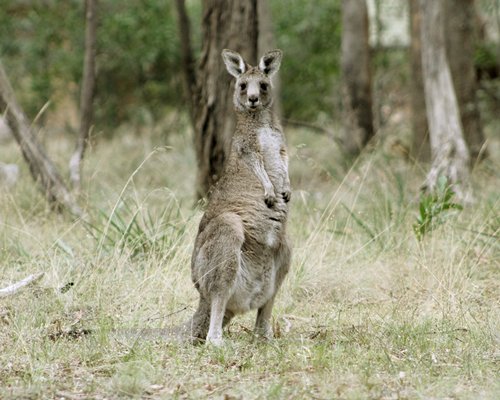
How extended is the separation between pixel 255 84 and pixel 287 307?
1699 millimetres

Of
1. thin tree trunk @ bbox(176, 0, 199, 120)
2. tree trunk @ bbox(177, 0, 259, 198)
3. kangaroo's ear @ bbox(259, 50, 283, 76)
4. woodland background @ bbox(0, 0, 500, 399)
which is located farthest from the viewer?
thin tree trunk @ bbox(176, 0, 199, 120)

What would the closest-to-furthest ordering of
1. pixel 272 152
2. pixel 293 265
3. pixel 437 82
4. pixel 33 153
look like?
pixel 272 152 → pixel 293 265 → pixel 33 153 → pixel 437 82

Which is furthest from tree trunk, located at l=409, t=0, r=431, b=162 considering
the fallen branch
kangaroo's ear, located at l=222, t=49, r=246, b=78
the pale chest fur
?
the fallen branch

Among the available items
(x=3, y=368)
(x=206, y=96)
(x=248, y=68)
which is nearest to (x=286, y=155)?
(x=248, y=68)

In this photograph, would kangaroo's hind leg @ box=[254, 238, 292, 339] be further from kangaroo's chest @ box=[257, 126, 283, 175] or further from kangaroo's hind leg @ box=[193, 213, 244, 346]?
kangaroo's chest @ box=[257, 126, 283, 175]

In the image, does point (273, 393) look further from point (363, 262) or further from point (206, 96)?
point (206, 96)

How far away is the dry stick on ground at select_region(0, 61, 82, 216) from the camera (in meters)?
8.39

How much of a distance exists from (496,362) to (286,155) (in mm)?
1919

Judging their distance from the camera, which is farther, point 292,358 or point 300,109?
point 300,109

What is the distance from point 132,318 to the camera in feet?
19.1

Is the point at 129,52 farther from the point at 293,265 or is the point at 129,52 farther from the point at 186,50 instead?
the point at 293,265

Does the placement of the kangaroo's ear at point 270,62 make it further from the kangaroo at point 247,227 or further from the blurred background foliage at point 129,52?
the blurred background foliage at point 129,52

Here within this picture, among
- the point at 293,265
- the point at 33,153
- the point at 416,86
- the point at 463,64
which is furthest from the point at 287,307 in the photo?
the point at 416,86

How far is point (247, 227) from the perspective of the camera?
5414 millimetres
